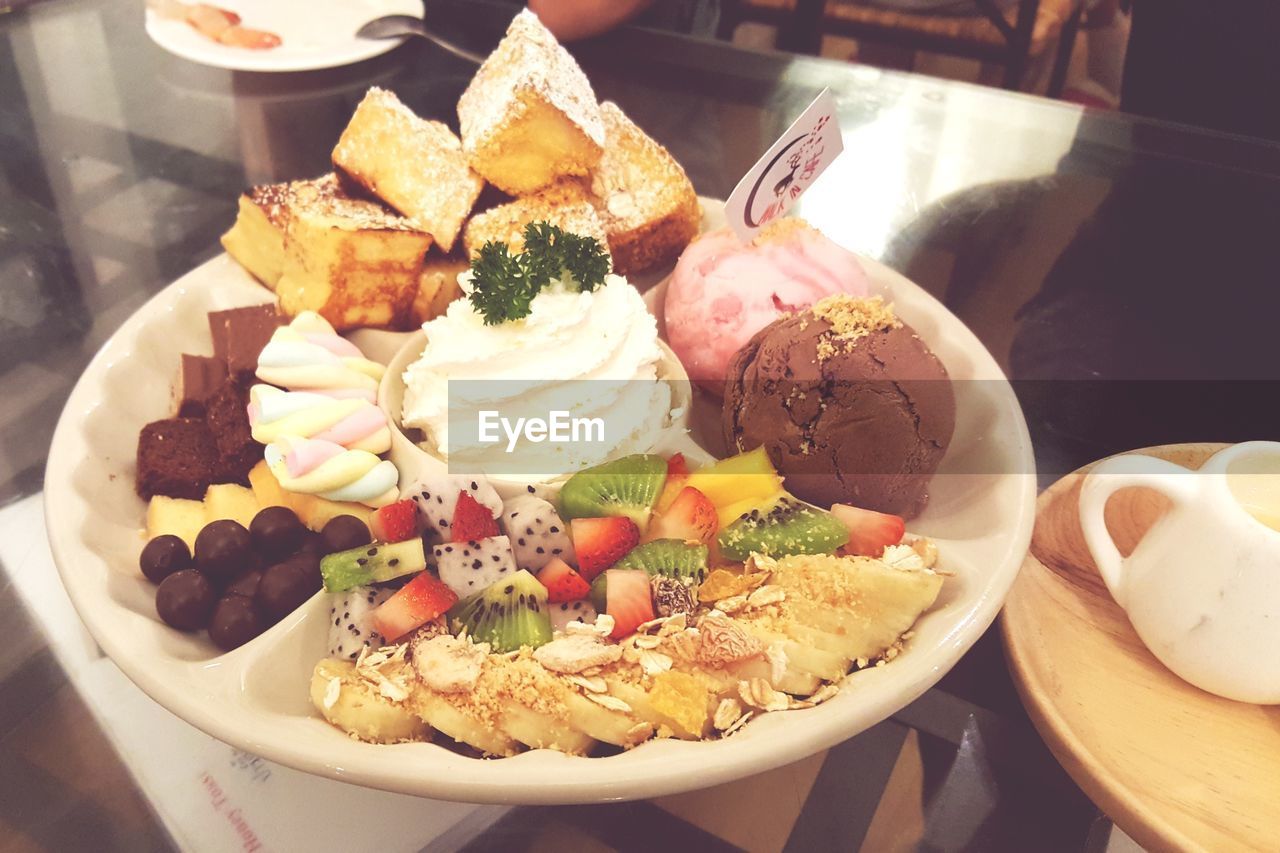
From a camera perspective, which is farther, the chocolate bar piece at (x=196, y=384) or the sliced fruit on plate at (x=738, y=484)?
the chocolate bar piece at (x=196, y=384)

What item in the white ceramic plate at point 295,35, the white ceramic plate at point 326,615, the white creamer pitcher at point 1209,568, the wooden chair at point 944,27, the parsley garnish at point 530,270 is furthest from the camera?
the wooden chair at point 944,27

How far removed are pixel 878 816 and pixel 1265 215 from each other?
1.57m

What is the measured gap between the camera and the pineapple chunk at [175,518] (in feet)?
4.27

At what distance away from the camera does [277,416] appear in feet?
4.38

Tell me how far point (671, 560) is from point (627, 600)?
0.33 ft

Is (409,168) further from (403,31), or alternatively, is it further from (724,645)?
(724,645)

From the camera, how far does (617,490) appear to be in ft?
4.25

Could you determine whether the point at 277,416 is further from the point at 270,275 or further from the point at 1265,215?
the point at 1265,215

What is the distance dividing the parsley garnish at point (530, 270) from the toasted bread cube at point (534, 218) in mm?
146

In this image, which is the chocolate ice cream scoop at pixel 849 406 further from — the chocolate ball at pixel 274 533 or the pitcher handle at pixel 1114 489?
the chocolate ball at pixel 274 533

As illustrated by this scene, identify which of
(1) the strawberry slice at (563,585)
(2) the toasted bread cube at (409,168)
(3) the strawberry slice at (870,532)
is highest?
(2) the toasted bread cube at (409,168)

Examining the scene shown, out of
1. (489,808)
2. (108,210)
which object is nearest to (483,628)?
(489,808)

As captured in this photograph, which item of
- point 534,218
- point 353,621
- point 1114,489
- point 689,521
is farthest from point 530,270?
point 1114,489

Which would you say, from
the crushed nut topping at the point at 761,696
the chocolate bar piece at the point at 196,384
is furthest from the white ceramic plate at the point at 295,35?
the crushed nut topping at the point at 761,696
